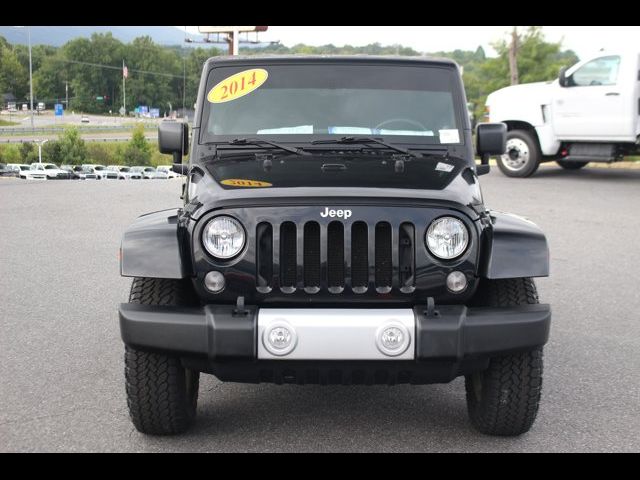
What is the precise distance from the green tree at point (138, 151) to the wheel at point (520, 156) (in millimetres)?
71104

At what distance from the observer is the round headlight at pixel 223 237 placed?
3.92m

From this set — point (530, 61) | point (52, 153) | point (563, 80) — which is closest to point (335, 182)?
point (563, 80)

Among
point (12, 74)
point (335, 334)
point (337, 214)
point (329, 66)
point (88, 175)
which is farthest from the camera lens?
point (12, 74)

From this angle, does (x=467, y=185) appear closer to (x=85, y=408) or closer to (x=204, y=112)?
Result: (x=204, y=112)

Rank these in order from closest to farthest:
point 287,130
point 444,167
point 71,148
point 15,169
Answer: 1. point 444,167
2. point 287,130
3. point 15,169
4. point 71,148

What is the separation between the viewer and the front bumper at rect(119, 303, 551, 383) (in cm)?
368

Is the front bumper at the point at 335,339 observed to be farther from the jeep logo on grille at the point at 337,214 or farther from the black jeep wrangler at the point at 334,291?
the jeep logo on grille at the point at 337,214

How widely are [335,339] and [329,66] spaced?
7.49 ft

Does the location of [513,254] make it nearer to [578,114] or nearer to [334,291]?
[334,291]

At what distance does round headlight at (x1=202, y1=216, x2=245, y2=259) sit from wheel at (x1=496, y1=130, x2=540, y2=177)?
13250mm

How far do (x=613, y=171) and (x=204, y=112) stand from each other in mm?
15213

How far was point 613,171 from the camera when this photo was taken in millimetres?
18734

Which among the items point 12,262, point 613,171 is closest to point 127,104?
point 613,171

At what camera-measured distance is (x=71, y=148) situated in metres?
80.9
